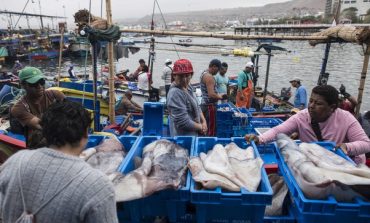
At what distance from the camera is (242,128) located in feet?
21.9

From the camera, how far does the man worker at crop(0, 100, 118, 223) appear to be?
56.0 inches

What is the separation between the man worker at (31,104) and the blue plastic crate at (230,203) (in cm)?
232

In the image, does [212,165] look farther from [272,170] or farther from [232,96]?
[232,96]

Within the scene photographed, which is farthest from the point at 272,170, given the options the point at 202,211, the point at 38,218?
the point at 38,218

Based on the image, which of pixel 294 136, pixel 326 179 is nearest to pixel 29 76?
pixel 294 136

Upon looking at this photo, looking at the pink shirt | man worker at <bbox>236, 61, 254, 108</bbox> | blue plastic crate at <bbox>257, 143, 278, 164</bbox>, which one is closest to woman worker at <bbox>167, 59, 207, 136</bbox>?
blue plastic crate at <bbox>257, 143, 278, 164</bbox>

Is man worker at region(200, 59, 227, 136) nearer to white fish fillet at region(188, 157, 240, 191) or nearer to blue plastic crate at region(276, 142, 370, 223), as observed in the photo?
white fish fillet at region(188, 157, 240, 191)

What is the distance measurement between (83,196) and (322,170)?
5.17ft

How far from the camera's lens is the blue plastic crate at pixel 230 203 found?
78.1 inches

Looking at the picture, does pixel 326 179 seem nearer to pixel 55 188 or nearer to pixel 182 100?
pixel 55 188

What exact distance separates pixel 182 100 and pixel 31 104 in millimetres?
1996

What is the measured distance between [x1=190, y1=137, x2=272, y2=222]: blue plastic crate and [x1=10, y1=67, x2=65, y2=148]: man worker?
232 centimetres

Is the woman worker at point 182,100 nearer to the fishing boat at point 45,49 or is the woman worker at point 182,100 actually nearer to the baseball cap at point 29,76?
the baseball cap at point 29,76

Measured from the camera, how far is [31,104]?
3705 millimetres
